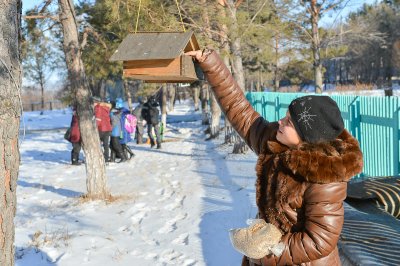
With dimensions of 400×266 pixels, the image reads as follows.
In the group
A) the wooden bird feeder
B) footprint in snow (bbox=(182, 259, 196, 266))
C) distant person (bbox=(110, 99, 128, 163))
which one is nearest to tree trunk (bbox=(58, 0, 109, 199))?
footprint in snow (bbox=(182, 259, 196, 266))

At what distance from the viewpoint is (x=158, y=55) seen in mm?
2529

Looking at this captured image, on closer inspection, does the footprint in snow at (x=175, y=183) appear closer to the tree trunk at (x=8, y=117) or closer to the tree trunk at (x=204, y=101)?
the tree trunk at (x=8, y=117)

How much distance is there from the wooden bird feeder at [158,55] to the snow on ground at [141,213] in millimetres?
807

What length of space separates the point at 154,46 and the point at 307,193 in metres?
1.33

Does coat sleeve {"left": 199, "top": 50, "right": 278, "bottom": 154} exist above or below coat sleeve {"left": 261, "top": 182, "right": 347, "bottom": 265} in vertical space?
above

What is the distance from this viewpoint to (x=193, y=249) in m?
4.61

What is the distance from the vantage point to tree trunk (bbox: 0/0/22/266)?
232 cm

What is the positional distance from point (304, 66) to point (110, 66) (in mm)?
18441

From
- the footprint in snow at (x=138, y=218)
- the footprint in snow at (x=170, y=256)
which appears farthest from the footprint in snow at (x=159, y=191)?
the footprint in snow at (x=170, y=256)

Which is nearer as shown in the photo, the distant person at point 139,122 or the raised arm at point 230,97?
the raised arm at point 230,97

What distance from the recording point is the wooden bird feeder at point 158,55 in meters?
2.55

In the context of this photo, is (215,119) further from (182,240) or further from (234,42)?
(182,240)

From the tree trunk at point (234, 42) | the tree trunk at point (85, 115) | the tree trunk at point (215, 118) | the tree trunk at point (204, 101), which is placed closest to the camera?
the tree trunk at point (85, 115)

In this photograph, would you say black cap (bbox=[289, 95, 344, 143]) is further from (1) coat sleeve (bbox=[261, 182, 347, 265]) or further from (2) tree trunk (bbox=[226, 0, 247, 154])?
(2) tree trunk (bbox=[226, 0, 247, 154])
